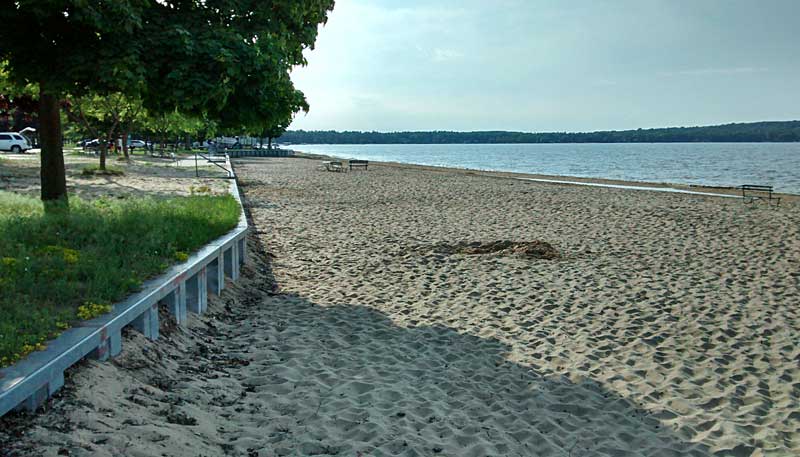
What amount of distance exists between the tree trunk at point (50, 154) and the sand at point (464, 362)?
3.78 meters

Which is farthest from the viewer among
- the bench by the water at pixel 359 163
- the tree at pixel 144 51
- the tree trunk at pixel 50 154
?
the bench by the water at pixel 359 163

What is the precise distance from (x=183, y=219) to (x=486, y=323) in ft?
15.9

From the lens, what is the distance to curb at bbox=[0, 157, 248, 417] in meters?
3.78

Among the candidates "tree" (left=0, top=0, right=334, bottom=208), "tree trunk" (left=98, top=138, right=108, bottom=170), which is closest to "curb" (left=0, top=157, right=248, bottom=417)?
"tree" (left=0, top=0, right=334, bottom=208)

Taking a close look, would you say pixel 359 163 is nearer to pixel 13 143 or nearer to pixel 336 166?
pixel 336 166

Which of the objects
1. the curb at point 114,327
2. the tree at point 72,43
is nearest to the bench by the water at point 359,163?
the tree at point 72,43

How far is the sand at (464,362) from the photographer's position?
4.48m

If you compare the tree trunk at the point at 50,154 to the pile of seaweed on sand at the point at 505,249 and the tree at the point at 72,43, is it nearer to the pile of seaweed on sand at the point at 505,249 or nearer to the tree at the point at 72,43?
the tree at the point at 72,43

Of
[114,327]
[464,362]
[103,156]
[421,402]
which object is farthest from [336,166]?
[114,327]

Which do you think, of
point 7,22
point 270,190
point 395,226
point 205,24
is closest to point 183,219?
point 205,24

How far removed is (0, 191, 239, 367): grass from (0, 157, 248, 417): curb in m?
0.12

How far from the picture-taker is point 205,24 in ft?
31.5

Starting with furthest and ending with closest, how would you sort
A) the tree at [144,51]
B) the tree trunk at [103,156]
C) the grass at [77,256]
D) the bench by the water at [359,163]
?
the bench by the water at [359,163] < the tree trunk at [103,156] < the tree at [144,51] < the grass at [77,256]

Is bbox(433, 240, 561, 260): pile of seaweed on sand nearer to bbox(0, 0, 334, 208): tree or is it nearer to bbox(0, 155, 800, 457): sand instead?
bbox(0, 155, 800, 457): sand
